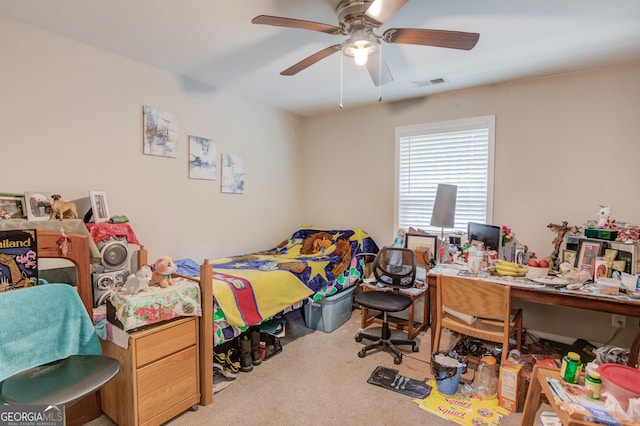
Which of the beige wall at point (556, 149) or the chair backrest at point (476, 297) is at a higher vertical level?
the beige wall at point (556, 149)

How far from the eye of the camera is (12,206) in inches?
82.7

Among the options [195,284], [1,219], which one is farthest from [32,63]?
[195,284]

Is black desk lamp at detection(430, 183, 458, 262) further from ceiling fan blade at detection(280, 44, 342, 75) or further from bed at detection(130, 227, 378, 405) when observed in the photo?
ceiling fan blade at detection(280, 44, 342, 75)

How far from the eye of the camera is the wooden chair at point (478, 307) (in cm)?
216

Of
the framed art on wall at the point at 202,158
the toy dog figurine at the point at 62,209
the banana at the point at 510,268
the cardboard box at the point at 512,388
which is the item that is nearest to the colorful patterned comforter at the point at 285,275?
the framed art on wall at the point at 202,158

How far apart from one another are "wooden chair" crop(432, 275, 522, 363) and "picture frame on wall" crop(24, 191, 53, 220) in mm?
2843

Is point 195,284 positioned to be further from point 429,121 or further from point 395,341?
point 429,121

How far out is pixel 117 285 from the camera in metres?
2.32

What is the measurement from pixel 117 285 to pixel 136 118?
1.46 m

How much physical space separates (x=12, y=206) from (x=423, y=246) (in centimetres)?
341

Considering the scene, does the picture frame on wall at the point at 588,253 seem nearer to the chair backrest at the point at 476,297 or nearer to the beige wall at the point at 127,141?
the chair backrest at the point at 476,297

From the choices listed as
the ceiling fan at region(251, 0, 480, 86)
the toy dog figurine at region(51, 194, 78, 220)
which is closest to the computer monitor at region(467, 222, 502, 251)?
the ceiling fan at region(251, 0, 480, 86)

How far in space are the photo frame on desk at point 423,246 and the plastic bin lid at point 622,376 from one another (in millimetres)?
1930

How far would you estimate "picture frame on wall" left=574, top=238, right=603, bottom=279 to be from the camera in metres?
2.45
